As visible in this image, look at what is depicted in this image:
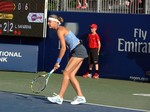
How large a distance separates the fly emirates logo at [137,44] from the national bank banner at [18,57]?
3336 mm

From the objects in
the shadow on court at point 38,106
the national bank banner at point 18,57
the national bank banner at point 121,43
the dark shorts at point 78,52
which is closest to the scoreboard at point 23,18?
the national bank banner at point 18,57

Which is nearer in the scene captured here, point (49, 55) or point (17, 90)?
point (17, 90)

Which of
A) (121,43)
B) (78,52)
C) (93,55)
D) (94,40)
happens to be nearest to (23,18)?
(94,40)

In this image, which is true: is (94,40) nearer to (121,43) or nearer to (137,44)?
(121,43)

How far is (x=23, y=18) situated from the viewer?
53.4ft

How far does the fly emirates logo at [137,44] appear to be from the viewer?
1407 centimetres

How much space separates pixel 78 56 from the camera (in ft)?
30.7

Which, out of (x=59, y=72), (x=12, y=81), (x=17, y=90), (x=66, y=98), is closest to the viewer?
(x=66, y=98)

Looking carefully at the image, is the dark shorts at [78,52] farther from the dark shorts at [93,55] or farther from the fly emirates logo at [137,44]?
the dark shorts at [93,55]

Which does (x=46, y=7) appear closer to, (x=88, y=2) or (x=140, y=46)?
(x=88, y=2)

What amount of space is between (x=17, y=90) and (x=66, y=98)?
1.75 m

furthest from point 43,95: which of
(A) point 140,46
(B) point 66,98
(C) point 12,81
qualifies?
(A) point 140,46

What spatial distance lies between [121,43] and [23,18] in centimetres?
386

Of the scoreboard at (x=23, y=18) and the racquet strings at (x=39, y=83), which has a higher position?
the scoreboard at (x=23, y=18)
